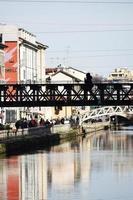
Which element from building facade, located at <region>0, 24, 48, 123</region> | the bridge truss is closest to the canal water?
building facade, located at <region>0, 24, 48, 123</region>

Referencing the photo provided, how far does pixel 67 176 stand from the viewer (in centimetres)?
6356

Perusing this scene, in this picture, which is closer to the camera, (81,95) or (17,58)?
(81,95)

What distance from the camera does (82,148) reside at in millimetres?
101250

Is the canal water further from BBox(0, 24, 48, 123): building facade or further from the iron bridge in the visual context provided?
BBox(0, 24, 48, 123): building facade

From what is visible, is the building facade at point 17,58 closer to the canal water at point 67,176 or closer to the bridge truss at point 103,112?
the bridge truss at point 103,112

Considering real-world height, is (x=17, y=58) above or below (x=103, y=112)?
above

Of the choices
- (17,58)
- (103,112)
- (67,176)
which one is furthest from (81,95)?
(103,112)

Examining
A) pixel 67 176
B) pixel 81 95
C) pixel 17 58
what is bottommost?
pixel 67 176

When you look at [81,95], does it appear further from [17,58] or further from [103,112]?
[103,112]

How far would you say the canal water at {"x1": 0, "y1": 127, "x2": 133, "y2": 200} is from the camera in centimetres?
5212

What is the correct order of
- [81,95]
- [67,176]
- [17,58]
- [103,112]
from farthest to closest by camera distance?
[103,112] → [17,58] → [81,95] → [67,176]

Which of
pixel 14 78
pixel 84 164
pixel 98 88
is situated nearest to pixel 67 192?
pixel 84 164

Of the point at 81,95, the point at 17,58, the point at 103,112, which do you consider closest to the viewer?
the point at 81,95

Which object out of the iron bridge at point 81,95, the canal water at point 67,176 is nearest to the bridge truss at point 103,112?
the canal water at point 67,176
